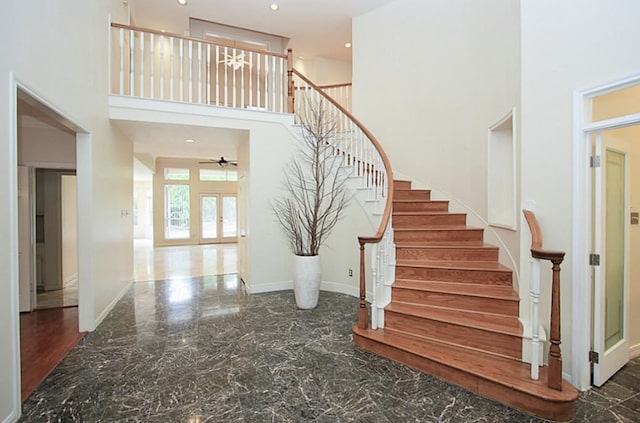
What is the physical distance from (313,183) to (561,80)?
339cm

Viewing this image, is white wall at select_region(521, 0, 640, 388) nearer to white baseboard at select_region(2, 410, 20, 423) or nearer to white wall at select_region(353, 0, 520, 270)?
Result: white wall at select_region(353, 0, 520, 270)

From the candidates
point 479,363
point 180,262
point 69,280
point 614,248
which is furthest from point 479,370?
point 180,262

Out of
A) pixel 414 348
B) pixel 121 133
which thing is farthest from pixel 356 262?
pixel 121 133

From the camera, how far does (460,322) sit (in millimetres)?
2775

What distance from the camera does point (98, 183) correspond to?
3676mm

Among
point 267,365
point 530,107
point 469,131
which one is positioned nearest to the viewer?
point 530,107

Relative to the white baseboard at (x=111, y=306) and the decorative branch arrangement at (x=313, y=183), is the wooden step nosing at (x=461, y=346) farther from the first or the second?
the white baseboard at (x=111, y=306)

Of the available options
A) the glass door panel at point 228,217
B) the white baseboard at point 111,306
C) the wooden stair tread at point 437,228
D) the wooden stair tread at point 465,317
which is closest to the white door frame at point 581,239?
Answer: the wooden stair tread at point 465,317

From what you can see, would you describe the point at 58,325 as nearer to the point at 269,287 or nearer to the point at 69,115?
the point at 69,115

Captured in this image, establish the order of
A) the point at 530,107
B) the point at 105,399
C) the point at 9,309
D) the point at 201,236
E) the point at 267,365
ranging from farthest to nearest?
the point at 201,236 < the point at 267,365 < the point at 530,107 < the point at 105,399 < the point at 9,309

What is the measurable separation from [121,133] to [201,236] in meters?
7.15

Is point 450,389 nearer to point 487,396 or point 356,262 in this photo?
point 487,396

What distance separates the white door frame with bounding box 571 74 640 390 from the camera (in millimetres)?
2293

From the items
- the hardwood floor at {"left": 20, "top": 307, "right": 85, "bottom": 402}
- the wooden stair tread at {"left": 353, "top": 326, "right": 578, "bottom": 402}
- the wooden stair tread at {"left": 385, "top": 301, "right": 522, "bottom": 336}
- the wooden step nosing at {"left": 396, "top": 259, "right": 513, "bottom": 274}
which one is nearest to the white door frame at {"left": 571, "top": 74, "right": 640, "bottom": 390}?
the wooden stair tread at {"left": 353, "top": 326, "right": 578, "bottom": 402}
